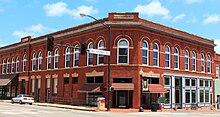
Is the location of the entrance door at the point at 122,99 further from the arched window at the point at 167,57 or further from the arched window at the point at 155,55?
the arched window at the point at 167,57

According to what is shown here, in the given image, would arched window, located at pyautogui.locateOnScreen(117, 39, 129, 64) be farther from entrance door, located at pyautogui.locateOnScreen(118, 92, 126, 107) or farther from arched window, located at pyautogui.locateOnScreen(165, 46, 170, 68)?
arched window, located at pyautogui.locateOnScreen(165, 46, 170, 68)

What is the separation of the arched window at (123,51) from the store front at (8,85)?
25.1m

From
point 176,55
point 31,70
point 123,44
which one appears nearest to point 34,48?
point 31,70

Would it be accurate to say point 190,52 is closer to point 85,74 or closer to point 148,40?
point 148,40

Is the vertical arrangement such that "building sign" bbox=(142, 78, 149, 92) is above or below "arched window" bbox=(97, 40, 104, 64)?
below

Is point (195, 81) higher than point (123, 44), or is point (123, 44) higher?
point (123, 44)

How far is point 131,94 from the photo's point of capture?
33.4 m

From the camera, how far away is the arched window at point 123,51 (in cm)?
3384

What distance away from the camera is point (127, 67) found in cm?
3347

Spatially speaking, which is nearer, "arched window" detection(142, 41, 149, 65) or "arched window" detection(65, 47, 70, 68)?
"arched window" detection(142, 41, 149, 65)

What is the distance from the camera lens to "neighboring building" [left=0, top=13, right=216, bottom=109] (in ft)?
110

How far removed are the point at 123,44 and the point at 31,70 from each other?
20457mm

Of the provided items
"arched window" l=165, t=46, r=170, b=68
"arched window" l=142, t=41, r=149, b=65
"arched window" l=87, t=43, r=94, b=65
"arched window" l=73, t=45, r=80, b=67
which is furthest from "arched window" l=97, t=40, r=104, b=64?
"arched window" l=165, t=46, r=170, b=68

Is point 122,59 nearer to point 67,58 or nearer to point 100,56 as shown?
point 100,56
